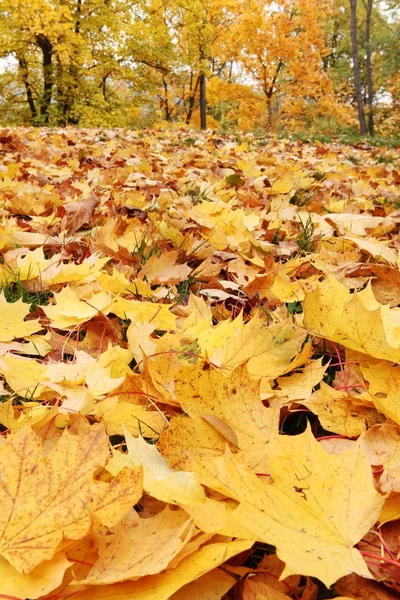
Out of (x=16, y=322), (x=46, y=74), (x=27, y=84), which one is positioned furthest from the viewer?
(x=27, y=84)

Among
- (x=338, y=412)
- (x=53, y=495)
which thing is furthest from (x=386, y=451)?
(x=53, y=495)

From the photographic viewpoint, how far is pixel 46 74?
17.6 meters

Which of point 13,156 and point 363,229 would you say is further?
point 13,156

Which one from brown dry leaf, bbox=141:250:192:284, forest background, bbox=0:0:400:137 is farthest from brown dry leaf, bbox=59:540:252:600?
forest background, bbox=0:0:400:137

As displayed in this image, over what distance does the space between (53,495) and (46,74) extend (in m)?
19.7

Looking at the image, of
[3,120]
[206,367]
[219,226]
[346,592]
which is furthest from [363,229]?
[3,120]

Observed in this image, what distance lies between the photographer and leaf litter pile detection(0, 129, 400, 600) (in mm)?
522

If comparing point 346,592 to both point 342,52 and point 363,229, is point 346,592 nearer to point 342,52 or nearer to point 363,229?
point 363,229

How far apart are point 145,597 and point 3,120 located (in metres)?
21.3

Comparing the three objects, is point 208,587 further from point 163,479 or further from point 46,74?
point 46,74

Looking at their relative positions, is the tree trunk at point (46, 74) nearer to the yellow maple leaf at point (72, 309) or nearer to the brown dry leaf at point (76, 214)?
the brown dry leaf at point (76, 214)

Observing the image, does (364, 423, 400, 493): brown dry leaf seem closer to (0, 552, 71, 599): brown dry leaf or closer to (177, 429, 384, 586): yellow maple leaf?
(177, 429, 384, 586): yellow maple leaf

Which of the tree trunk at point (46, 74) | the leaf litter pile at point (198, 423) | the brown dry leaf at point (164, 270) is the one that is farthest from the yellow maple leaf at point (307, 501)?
the tree trunk at point (46, 74)

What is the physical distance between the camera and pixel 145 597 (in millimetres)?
482
